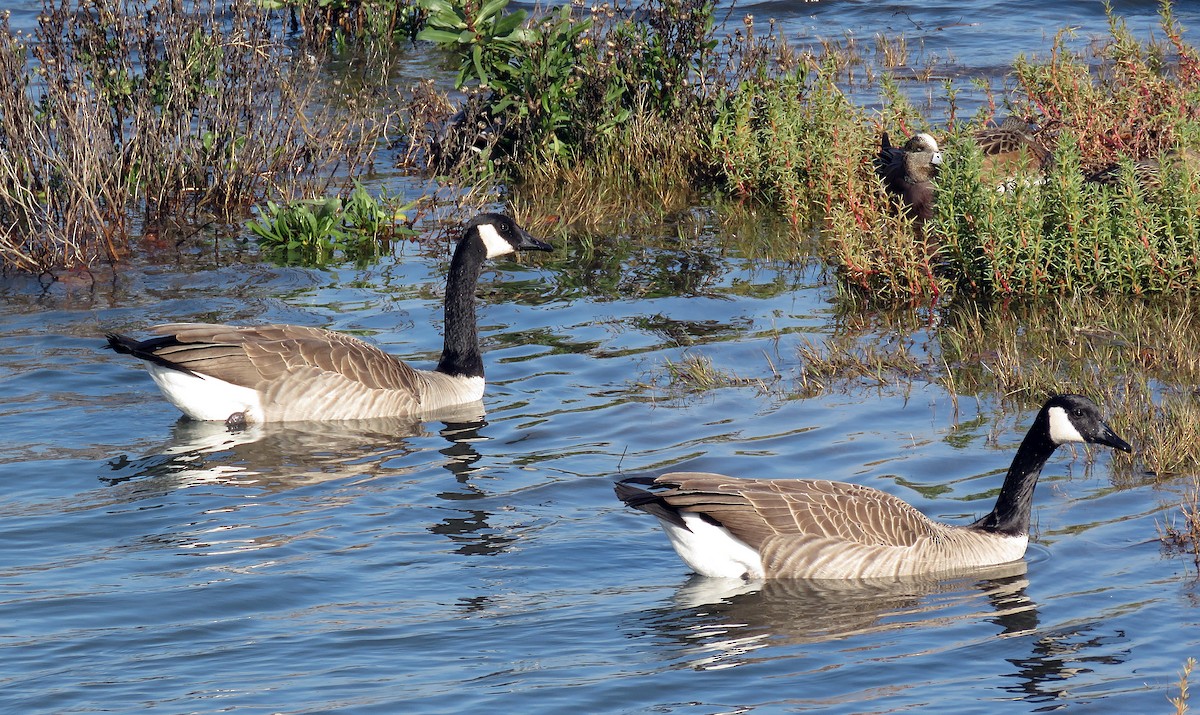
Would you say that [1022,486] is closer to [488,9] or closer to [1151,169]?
[1151,169]

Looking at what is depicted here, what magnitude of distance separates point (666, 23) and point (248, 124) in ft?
11.9

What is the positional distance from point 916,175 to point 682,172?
2.36 m

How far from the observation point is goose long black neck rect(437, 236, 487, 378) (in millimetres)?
9289

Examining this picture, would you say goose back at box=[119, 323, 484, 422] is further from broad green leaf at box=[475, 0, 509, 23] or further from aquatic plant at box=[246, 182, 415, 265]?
broad green leaf at box=[475, 0, 509, 23]

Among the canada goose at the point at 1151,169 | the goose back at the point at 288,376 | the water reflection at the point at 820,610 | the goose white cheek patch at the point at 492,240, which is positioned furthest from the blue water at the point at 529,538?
the canada goose at the point at 1151,169

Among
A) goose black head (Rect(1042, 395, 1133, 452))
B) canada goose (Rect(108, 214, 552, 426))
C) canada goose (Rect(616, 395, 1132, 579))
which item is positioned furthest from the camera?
canada goose (Rect(108, 214, 552, 426))

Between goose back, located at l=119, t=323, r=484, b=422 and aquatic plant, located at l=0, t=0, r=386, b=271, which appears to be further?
aquatic plant, located at l=0, t=0, r=386, b=271

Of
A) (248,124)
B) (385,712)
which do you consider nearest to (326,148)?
(248,124)

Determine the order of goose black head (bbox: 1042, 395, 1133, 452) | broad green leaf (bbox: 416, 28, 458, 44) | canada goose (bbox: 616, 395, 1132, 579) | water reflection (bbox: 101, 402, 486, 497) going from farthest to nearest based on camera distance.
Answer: broad green leaf (bbox: 416, 28, 458, 44) < water reflection (bbox: 101, 402, 486, 497) < goose black head (bbox: 1042, 395, 1133, 452) < canada goose (bbox: 616, 395, 1132, 579)

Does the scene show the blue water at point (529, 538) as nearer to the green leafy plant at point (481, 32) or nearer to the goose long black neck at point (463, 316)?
the goose long black neck at point (463, 316)

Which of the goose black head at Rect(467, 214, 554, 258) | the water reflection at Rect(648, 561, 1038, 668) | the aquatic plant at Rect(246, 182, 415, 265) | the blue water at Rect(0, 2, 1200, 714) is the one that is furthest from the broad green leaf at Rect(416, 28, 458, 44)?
the water reflection at Rect(648, 561, 1038, 668)

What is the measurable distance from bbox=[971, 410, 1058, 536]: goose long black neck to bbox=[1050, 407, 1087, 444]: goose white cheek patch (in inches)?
0.9

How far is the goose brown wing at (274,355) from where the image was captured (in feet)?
28.5

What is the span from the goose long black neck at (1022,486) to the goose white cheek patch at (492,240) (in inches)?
164
